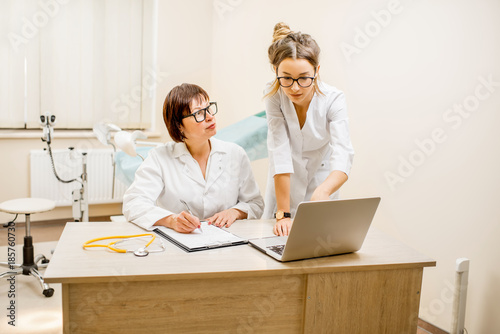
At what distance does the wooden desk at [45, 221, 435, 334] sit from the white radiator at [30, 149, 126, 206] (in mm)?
2833

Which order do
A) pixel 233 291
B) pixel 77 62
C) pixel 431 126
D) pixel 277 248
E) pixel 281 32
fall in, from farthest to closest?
pixel 77 62 < pixel 431 126 < pixel 281 32 < pixel 277 248 < pixel 233 291

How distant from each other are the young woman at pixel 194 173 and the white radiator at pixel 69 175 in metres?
2.34

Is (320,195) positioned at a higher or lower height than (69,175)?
higher

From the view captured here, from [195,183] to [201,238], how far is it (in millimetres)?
397

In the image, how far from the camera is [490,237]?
6.96 ft

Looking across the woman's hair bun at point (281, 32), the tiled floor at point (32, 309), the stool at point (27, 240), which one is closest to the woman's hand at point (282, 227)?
the woman's hair bun at point (281, 32)

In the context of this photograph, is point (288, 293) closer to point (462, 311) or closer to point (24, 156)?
point (462, 311)

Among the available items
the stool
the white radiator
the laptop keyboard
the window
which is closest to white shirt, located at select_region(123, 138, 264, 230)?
the laptop keyboard

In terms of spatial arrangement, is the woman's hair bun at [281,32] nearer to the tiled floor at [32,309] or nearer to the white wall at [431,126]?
the white wall at [431,126]

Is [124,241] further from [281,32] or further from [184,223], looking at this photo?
[281,32]

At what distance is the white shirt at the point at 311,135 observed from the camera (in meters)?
1.79

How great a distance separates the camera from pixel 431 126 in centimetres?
239

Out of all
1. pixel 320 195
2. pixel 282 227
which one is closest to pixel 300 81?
pixel 320 195

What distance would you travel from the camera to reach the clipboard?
148 centimetres
